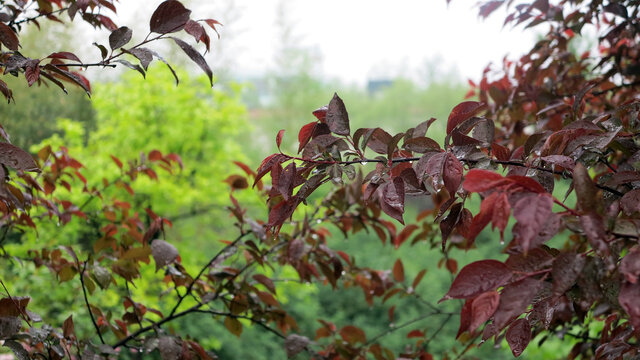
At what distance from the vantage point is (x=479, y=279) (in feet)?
1.35

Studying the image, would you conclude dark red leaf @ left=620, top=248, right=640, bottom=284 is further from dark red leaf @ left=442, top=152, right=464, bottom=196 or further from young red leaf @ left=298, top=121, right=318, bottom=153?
young red leaf @ left=298, top=121, right=318, bottom=153

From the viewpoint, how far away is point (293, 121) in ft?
30.0

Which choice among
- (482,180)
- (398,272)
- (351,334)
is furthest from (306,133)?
(398,272)

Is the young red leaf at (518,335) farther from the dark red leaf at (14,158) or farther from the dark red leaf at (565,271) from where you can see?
the dark red leaf at (14,158)

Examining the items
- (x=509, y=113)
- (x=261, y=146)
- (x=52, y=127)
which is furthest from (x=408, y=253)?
(x=509, y=113)

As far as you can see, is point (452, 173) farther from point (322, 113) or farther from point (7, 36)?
point (7, 36)

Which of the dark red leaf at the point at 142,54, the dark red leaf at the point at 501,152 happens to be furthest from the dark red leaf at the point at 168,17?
the dark red leaf at the point at 501,152

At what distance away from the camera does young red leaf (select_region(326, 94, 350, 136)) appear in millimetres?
583

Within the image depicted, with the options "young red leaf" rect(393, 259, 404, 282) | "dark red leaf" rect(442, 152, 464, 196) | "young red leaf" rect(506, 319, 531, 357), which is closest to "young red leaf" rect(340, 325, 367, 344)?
"young red leaf" rect(393, 259, 404, 282)

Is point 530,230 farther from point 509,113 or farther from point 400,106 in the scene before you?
point 400,106

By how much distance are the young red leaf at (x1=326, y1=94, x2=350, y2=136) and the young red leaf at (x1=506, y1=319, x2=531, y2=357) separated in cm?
27

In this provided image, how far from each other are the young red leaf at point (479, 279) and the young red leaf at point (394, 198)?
123 mm

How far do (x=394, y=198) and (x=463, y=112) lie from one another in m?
0.12

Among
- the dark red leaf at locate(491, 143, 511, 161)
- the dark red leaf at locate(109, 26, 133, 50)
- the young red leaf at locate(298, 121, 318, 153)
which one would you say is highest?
the dark red leaf at locate(109, 26, 133, 50)
